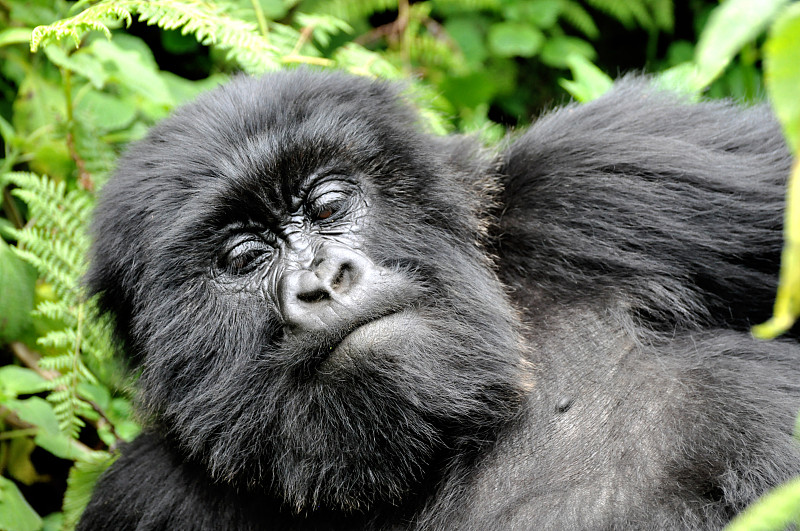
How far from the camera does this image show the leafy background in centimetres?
326

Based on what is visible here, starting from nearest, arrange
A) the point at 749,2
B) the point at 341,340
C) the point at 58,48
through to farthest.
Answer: the point at 749,2 → the point at 341,340 → the point at 58,48

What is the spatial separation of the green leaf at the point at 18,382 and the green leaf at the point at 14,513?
0.38 metres

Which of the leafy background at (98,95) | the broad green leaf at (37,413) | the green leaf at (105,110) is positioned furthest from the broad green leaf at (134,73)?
the broad green leaf at (37,413)

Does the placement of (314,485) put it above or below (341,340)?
below

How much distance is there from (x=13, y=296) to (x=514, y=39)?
3587 millimetres

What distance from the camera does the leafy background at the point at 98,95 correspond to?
3258mm

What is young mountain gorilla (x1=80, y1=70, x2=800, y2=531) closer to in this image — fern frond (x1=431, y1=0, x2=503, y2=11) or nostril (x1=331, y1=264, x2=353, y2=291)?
nostril (x1=331, y1=264, x2=353, y2=291)

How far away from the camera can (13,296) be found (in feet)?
11.2

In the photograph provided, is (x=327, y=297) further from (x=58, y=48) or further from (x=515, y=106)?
(x=515, y=106)

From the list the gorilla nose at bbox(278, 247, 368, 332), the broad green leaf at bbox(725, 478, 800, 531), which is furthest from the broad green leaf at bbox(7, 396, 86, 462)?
the broad green leaf at bbox(725, 478, 800, 531)

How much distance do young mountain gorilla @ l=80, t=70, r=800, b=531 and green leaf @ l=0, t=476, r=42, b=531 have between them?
28 centimetres

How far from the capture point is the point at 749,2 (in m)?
0.78

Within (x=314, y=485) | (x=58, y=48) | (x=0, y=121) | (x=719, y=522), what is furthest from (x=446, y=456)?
(x=0, y=121)

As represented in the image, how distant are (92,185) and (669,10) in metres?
4.09
